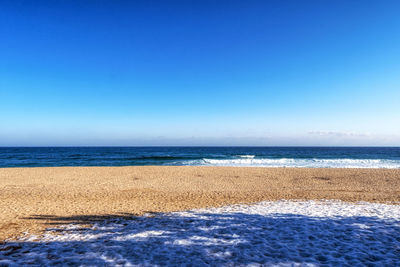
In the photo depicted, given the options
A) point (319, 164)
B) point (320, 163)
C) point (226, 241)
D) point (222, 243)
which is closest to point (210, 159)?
point (319, 164)

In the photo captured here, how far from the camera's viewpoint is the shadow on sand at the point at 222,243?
4.83 meters

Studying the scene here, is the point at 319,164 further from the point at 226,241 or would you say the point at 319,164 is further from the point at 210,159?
the point at 226,241

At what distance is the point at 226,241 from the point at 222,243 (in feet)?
0.60

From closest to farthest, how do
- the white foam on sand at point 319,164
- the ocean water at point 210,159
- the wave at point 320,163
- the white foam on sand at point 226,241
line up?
the white foam on sand at point 226,241, the white foam on sand at point 319,164, the wave at point 320,163, the ocean water at point 210,159

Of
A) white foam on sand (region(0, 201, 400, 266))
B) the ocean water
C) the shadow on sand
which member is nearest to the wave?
the ocean water

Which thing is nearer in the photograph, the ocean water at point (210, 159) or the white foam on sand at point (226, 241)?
the white foam on sand at point (226, 241)

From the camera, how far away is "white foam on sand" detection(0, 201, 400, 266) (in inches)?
190

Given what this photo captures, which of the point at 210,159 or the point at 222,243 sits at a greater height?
the point at 222,243

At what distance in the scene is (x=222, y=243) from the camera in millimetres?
5680

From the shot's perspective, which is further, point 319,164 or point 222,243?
point 319,164

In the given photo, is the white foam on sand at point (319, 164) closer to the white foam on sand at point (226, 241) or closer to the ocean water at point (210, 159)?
the ocean water at point (210, 159)

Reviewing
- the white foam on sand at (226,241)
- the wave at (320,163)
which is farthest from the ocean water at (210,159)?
the white foam on sand at (226,241)

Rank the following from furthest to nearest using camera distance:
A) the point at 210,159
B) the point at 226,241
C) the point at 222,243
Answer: the point at 210,159 → the point at 226,241 → the point at 222,243

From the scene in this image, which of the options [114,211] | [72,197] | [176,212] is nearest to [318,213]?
[176,212]
